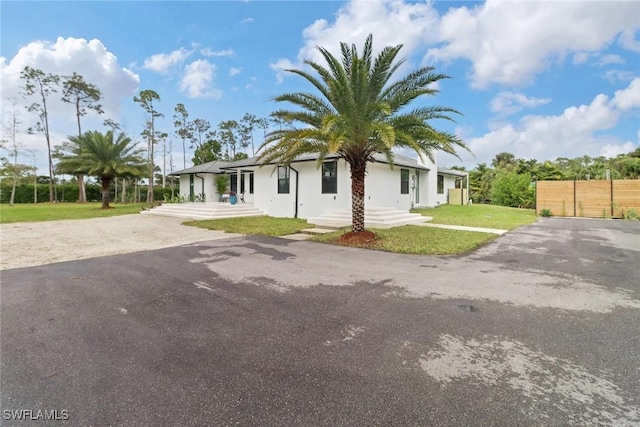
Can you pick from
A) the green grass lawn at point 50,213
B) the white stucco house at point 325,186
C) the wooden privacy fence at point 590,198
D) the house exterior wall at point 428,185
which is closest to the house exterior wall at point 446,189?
the white stucco house at point 325,186

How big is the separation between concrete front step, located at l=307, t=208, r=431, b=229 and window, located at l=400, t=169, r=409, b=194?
371 centimetres

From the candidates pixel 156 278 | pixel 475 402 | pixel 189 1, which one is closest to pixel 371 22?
pixel 189 1

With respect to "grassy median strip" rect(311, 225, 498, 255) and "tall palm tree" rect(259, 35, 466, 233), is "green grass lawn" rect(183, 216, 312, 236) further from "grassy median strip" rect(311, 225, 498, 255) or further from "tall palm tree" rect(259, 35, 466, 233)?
"tall palm tree" rect(259, 35, 466, 233)

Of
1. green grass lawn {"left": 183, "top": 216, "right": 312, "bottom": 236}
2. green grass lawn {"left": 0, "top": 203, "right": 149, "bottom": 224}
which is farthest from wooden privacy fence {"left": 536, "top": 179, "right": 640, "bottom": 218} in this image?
green grass lawn {"left": 0, "top": 203, "right": 149, "bottom": 224}

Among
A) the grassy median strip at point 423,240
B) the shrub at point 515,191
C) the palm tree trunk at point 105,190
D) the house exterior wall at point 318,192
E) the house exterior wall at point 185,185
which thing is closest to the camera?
the grassy median strip at point 423,240

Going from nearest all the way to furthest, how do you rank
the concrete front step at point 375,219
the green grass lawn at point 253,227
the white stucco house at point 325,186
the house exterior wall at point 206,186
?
the green grass lawn at point 253,227
the concrete front step at point 375,219
the white stucco house at point 325,186
the house exterior wall at point 206,186

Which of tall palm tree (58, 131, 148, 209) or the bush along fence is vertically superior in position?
tall palm tree (58, 131, 148, 209)

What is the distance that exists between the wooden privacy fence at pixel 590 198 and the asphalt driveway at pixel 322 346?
1535 centimetres

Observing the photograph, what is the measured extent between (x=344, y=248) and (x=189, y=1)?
10.8m

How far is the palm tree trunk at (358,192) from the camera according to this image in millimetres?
9859

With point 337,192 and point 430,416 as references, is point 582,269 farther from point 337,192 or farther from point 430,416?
point 337,192

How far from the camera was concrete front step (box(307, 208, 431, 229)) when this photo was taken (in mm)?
12867

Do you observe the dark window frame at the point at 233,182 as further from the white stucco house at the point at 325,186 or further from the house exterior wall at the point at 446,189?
the house exterior wall at the point at 446,189

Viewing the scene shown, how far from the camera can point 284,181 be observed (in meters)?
17.4
